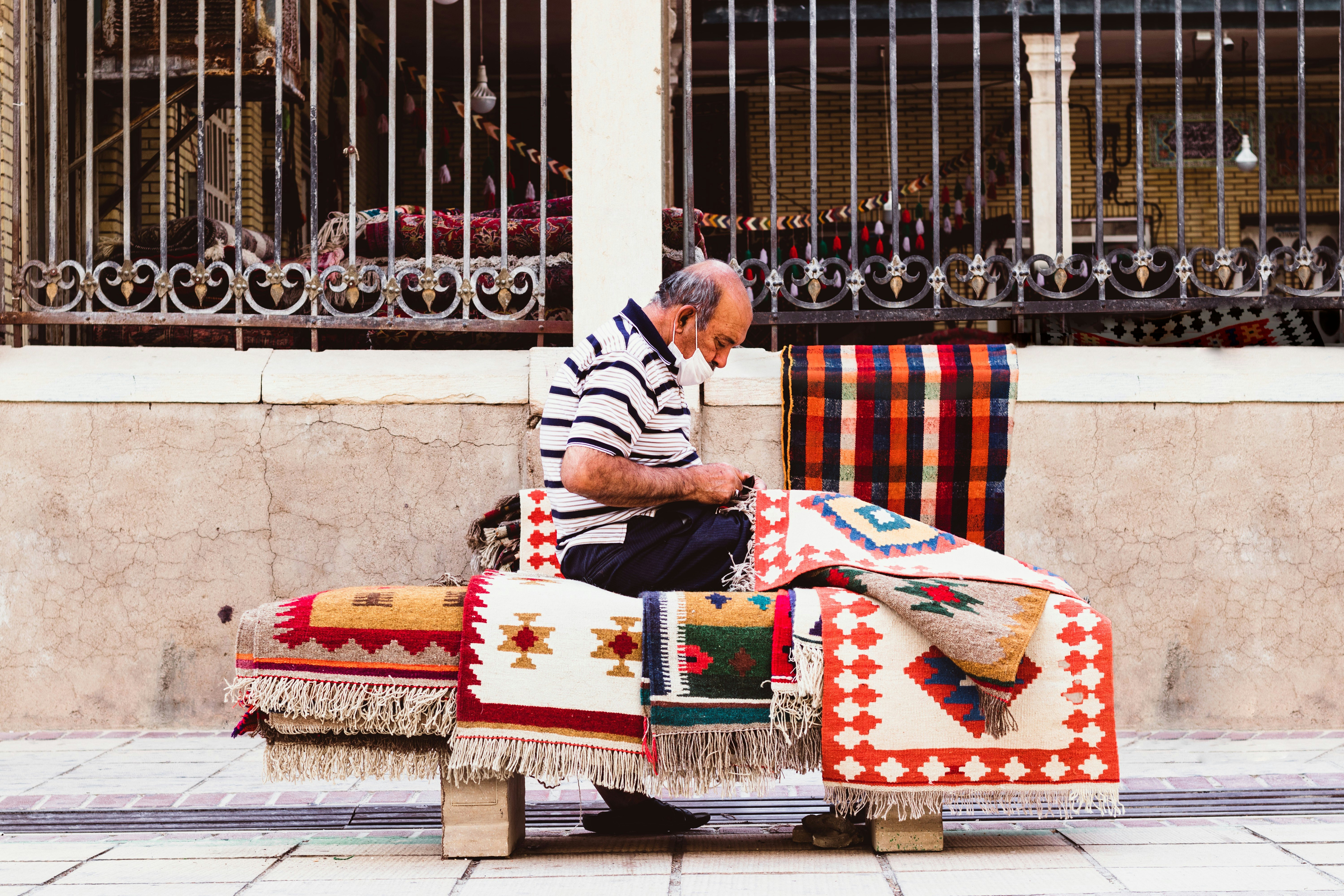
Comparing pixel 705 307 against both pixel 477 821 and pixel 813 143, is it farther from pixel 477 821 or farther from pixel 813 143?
pixel 813 143

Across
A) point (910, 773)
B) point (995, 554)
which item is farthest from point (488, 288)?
point (910, 773)

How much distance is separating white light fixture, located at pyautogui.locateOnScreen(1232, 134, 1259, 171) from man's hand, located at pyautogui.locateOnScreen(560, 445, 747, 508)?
23.7ft

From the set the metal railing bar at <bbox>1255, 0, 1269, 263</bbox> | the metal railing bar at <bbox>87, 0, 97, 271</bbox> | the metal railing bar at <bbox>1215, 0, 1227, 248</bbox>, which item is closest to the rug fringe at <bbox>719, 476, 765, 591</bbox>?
the metal railing bar at <bbox>1215, 0, 1227, 248</bbox>

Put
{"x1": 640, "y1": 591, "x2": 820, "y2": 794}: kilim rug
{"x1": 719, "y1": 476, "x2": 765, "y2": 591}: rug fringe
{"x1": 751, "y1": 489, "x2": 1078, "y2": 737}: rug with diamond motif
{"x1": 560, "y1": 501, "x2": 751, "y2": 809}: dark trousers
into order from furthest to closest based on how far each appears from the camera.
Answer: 1. {"x1": 719, "y1": 476, "x2": 765, "y2": 591}: rug fringe
2. {"x1": 560, "y1": 501, "x2": 751, "y2": 809}: dark trousers
3. {"x1": 640, "y1": 591, "x2": 820, "y2": 794}: kilim rug
4. {"x1": 751, "y1": 489, "x2": 1078, "y2": 737}: rug with diamond motif

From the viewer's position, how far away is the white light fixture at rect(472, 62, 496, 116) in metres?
8.02

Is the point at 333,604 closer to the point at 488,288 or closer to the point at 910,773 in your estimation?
the point at 910,773

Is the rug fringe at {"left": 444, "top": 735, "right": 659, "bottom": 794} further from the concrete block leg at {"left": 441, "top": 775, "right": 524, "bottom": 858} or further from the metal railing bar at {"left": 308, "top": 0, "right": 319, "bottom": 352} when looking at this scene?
the metal railing bar at {"left": 308, "top": 0, "right": 319, "bottom": 352}

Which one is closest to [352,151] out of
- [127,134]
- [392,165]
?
[392,165]

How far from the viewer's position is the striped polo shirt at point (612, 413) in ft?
11.7

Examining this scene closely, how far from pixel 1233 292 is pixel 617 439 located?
10.5 feet

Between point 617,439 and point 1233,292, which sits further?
point 1233,292

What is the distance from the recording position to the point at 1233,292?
17.9ft

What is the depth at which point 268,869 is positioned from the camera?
3.31 meters

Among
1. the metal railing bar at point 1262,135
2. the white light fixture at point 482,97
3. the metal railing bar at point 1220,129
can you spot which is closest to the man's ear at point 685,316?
the metal railing bar at point 1220,129
